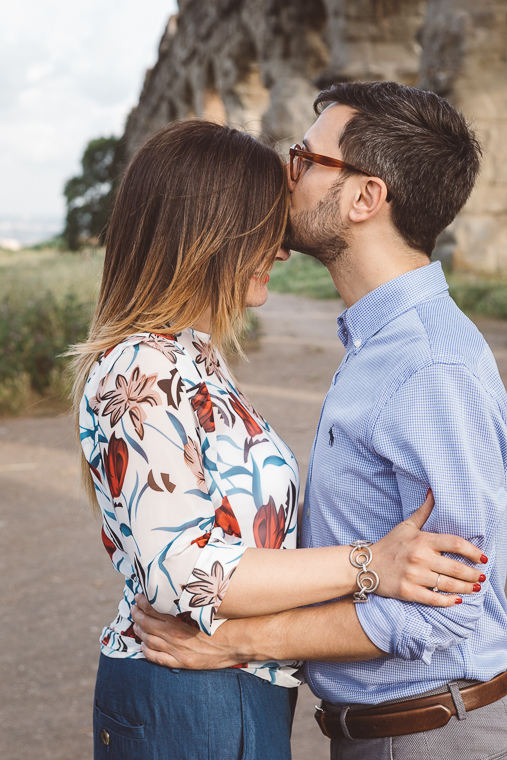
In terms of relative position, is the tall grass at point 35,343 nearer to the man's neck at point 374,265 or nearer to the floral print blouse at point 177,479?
the man's neck at point 374,265

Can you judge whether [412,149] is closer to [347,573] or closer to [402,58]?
[347,573]

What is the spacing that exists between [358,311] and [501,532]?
63 centimetres

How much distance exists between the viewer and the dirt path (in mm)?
3061

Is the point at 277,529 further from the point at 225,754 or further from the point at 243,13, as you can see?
the point at 243,13

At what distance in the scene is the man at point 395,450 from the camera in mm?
1388

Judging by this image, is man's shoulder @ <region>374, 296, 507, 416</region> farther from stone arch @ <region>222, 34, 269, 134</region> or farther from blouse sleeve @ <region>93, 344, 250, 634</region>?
stone arch @ <region>222, 34, 269, 134</region>

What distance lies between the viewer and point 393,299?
1695mm

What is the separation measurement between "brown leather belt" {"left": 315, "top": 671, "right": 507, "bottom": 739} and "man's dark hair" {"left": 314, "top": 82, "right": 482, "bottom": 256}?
1.09 m

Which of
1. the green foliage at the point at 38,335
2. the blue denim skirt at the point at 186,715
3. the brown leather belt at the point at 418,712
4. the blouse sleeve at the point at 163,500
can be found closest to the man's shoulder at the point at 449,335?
the blouse sleeve at the point at 163,500

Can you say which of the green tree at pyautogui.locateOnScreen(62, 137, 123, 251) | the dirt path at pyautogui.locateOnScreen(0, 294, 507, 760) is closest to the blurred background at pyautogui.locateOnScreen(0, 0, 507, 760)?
the dirt path at pyautogui.locateOnScreen(0, 294, 507, 760)

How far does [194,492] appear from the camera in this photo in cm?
140

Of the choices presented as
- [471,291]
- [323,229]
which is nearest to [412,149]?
[323,229]

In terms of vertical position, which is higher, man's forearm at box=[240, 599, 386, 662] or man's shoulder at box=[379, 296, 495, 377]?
man's shoulder at box=[379, 296, 495, 377]

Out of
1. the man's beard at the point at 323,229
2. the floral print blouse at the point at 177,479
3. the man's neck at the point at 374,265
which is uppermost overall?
the man's beard at the point at 323,229
